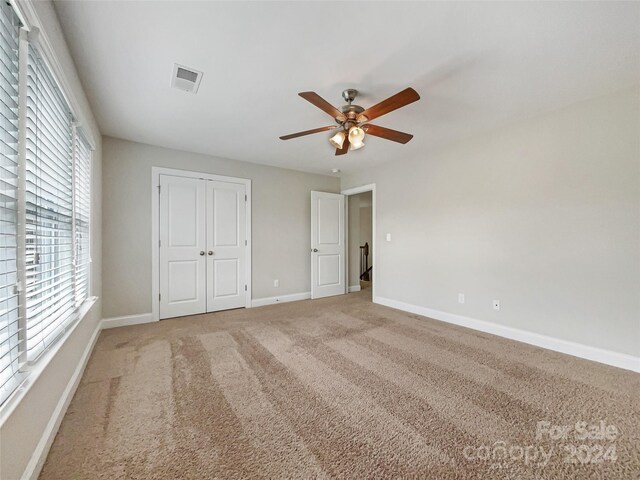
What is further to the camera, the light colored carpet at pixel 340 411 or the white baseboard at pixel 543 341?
the white baseboard at pixel 543 341

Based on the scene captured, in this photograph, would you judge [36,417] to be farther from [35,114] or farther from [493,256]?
[493,256]

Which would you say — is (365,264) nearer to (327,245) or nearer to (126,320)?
→ (327,245)

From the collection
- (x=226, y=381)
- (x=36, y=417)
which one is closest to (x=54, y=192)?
(x=36, y=417)

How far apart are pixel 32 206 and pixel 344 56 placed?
80.1 inches

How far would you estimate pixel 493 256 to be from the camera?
10.2ft

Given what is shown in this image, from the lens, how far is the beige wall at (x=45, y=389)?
103 cm

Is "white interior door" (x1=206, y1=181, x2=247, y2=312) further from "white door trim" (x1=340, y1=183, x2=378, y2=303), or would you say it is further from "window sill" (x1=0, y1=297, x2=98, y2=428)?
"window sill" (x1=0, y1=297, x2=98, y2=428)

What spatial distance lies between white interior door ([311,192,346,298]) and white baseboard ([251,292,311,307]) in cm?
16

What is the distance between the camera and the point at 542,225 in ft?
8.93

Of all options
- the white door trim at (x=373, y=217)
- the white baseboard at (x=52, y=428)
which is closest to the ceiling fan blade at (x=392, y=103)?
the white door trim at (x=373, y=217)

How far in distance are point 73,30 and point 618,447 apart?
156 inches

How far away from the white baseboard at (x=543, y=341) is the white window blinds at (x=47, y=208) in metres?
3.83

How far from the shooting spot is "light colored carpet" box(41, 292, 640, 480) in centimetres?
132

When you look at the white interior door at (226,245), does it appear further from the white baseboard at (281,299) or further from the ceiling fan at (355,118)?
the ceiling fan at (355,118)
